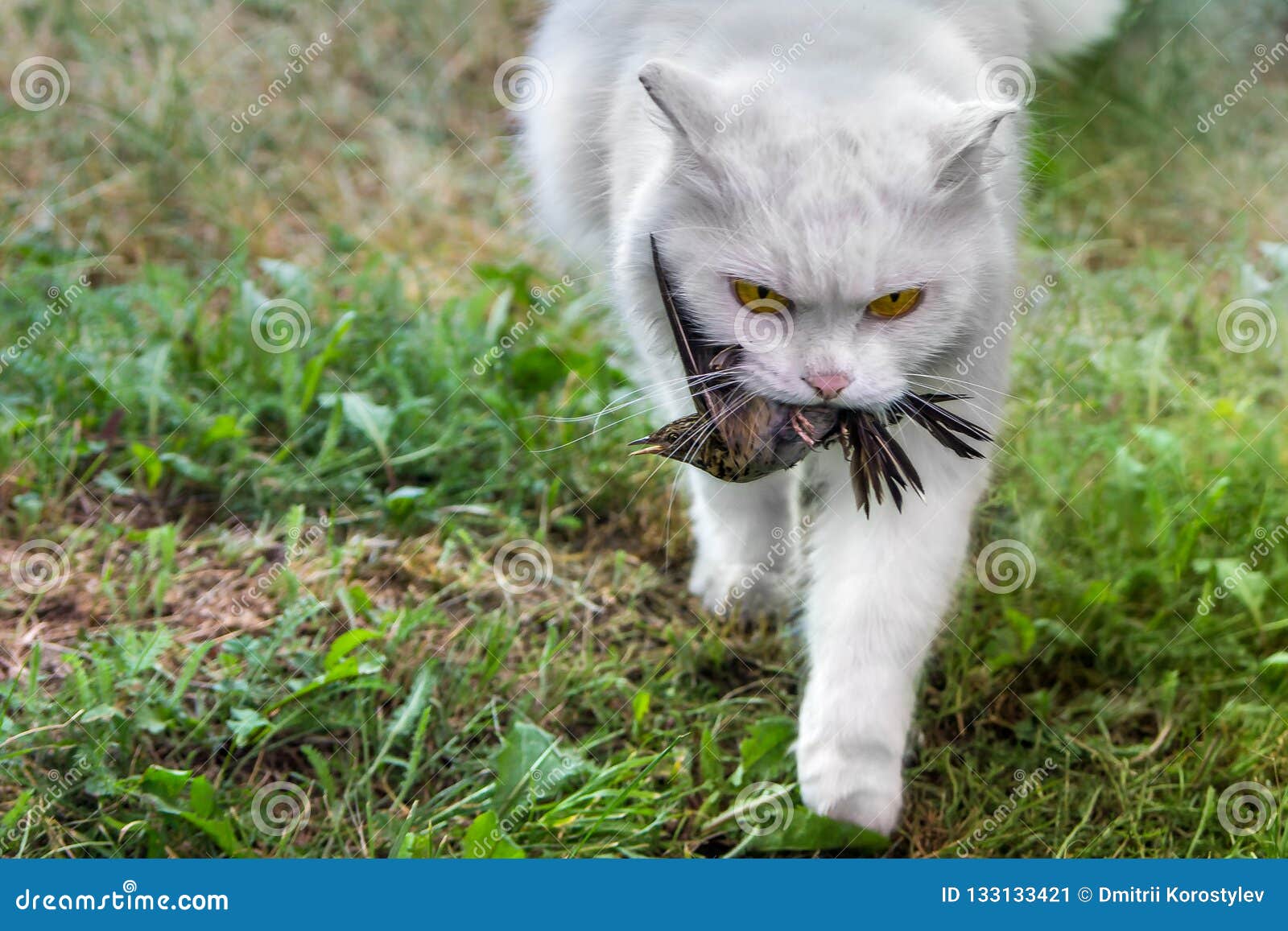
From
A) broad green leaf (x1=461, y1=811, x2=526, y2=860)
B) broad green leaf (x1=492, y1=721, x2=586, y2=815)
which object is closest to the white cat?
broad green leaf (x1=492, y1=721, x2=586, y2=815)

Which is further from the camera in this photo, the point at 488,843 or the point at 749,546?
the point at 749,546

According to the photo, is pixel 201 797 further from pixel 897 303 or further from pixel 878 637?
pixel 897 303

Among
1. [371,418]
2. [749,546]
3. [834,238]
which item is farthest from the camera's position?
[371,418]

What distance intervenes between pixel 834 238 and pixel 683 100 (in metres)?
0.36

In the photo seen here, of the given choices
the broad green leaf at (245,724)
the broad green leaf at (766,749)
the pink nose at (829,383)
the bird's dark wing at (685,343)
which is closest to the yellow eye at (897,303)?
the pink nose at (829,383)

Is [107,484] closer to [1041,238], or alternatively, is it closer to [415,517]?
[415,517]

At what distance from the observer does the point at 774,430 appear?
221 cm

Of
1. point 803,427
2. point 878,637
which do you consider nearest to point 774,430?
point 803,427

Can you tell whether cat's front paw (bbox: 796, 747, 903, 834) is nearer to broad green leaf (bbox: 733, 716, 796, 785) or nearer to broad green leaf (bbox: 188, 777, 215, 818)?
broad green leaf (bbox: 733, 716, 796, 785)

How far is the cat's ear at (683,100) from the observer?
204 cm

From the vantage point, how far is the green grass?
2.54 metres

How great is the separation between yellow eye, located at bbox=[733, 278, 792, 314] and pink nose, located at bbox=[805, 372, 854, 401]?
13 cm

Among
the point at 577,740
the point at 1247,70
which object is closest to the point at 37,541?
the point at 577,740

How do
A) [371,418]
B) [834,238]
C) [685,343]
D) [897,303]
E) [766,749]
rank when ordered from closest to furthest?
[834,238]
[897,303]
[685,343]
[766,749]
[371,418]
